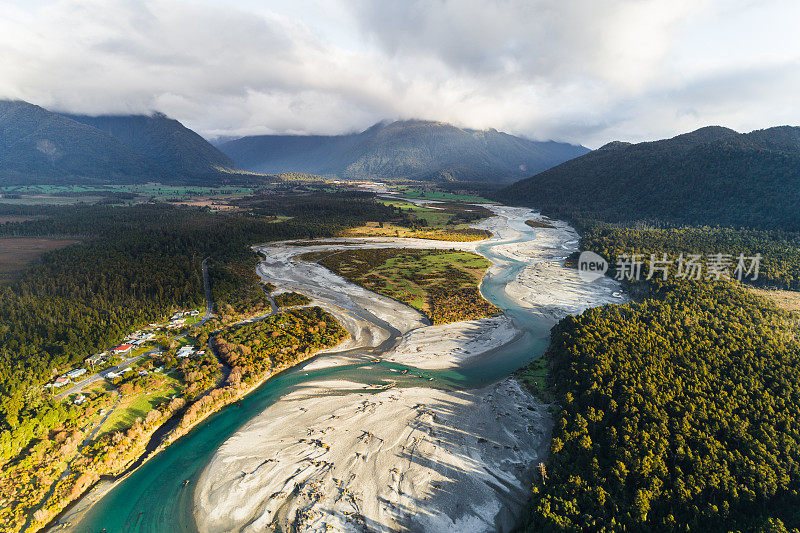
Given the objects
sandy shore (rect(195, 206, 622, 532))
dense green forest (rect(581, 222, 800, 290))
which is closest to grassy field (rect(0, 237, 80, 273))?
sandy shore (rect(195, 206, 622, 532))

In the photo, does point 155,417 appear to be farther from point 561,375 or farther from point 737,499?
point 737,499

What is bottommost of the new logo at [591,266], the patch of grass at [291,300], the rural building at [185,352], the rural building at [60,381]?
the rural building at [60,381]

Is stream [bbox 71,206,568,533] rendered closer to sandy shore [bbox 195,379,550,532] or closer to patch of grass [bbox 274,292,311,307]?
sandy shore [bbox 195,379,550,532]

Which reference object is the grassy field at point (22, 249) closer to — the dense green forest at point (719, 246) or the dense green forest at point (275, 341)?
the dense green forest at point (275, 341)

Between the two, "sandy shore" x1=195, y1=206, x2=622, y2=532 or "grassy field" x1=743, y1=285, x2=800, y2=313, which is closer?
"sandy shore" x1=195, y1=206, x2=622, y2=532

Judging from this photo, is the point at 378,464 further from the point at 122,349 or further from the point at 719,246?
the point at 719,246

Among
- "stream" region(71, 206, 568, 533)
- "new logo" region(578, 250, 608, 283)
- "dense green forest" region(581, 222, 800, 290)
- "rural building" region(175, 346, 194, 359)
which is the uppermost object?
"dense green forest" region(581, 222, 800, 290)

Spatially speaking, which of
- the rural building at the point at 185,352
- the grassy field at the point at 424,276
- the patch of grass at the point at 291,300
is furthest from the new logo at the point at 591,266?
the rural building at the point at 185,352
